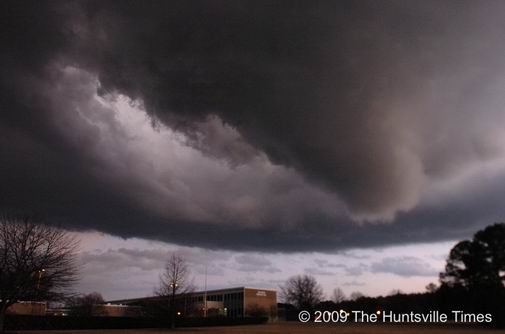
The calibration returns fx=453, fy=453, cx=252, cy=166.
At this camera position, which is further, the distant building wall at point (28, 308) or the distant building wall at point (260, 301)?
the distant building wall at point (260, 301)

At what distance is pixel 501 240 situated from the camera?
6775 centimetres

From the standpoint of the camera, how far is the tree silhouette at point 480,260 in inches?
2653

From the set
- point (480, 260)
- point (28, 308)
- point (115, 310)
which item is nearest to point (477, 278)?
point (480, 260)

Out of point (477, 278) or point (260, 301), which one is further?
point (260, 301)

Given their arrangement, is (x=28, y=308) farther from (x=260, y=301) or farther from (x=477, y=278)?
(x=260, y=301)

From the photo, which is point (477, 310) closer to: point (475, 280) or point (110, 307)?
point (475, 280)

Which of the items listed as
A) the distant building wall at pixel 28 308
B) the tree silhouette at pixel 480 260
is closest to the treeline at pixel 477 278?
the tree silhouette at pixel 480 260

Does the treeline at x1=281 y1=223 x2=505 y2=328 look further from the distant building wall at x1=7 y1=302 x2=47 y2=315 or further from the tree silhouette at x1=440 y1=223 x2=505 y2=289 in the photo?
the distant building wall at x1=7 y1=302 x2=47 y2=315

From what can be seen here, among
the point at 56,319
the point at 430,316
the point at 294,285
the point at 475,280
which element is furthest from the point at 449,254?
the point at 294,285

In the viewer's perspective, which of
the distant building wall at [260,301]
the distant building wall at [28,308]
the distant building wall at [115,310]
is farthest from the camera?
the distant building wall at [260,301]

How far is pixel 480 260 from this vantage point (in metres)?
68.6

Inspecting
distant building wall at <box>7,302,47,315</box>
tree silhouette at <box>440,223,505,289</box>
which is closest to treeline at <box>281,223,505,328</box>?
tree silhouette at <box>440,223,505,289</box>

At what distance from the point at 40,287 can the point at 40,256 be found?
342 cm

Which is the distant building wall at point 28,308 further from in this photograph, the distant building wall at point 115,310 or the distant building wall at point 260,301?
the distant building wall at point 260,301
